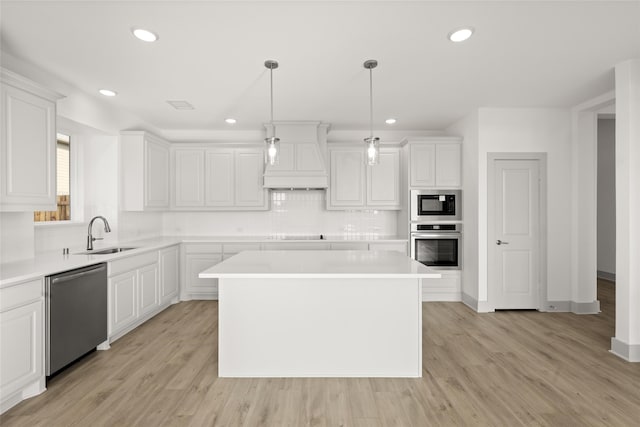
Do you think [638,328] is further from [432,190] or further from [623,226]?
[432,190]

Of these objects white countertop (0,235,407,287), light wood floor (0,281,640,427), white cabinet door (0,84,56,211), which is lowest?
light wood floor (0,281,640,427)

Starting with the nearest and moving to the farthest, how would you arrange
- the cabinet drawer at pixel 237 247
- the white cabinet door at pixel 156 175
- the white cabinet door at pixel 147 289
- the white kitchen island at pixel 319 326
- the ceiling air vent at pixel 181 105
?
the white kitchen island at pixel 319 326 < the white cabinet door at pixel 147 289 < the ceiling air vent at pixel 181 105 < the white cabinet door at pixel 156 175 < the cabinet drawer at pixel 237 247

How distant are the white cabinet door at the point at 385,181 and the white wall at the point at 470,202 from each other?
1.00m

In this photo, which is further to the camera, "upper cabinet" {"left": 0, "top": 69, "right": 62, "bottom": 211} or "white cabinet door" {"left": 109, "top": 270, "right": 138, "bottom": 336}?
"white cabinet door" {"left": 109, "top": 270, "right": 138, "bottom": 336}

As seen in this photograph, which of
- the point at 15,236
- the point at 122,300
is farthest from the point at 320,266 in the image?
the point at 15,236

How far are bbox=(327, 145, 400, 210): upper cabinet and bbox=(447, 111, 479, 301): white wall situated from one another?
1.01m

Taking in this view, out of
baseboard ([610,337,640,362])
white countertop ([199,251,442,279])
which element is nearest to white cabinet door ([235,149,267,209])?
white countertop ([199,251,442,279])

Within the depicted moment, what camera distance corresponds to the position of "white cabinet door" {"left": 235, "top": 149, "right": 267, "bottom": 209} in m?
5.23

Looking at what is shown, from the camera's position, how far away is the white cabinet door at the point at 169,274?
4.36 meters

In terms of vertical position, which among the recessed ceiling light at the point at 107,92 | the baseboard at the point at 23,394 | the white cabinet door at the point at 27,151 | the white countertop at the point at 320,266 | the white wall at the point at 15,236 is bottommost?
the baseboard at the point at 23,394

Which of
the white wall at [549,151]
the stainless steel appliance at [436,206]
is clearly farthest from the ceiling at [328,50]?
the stainless steel appliance at [436,206]

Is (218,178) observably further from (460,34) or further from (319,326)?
(460,34)

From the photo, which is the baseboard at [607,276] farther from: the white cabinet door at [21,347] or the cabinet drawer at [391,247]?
the white cabinet door at [21,347]

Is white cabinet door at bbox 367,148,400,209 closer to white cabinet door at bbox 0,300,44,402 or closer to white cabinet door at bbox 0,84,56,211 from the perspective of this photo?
white cabinet door at bbox 0,84,56,211
